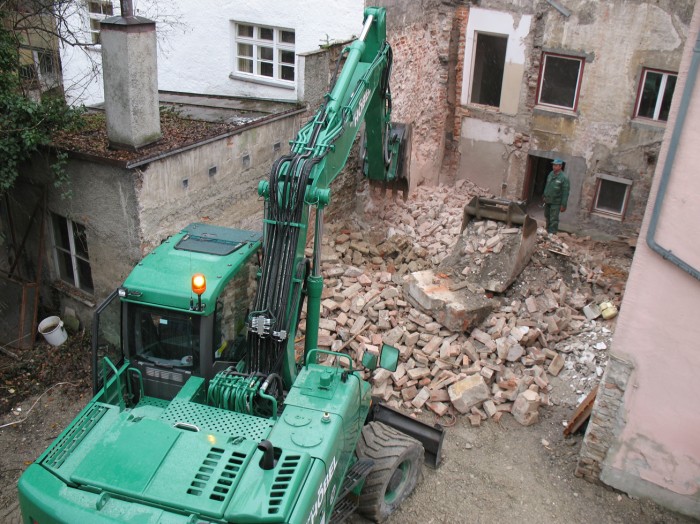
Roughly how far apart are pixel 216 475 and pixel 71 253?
6227mm

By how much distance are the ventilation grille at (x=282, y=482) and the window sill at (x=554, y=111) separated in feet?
34.3

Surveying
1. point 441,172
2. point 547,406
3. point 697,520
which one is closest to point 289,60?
point 441,172

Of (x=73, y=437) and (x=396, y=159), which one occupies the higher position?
(x=396, y=159)

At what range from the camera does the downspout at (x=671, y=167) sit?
612 cm

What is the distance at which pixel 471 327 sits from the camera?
32.0 feet

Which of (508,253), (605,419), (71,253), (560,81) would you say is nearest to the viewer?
(605,419)

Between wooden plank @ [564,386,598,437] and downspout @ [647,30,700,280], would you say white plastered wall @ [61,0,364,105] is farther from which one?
wooden plank @ [564,386,598,437]

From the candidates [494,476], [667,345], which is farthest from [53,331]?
[667,345]

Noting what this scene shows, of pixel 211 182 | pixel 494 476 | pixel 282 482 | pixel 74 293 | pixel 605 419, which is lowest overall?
pixel 494 476

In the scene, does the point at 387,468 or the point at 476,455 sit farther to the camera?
the point at 476,455

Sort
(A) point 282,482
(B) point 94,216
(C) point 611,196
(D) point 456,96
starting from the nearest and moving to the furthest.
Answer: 1. (A) point 282,482
2. (B) point 94,216
3. (C) point 611,196
4. (D) point 456,96

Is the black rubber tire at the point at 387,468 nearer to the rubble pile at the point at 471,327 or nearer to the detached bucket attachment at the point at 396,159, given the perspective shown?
the rubble pile at the point at 471,327

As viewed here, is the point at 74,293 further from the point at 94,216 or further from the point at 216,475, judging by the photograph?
the point at 216,475

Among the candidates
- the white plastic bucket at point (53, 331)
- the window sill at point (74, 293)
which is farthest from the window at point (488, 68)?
the white plastic bucket at point (53, 331)
